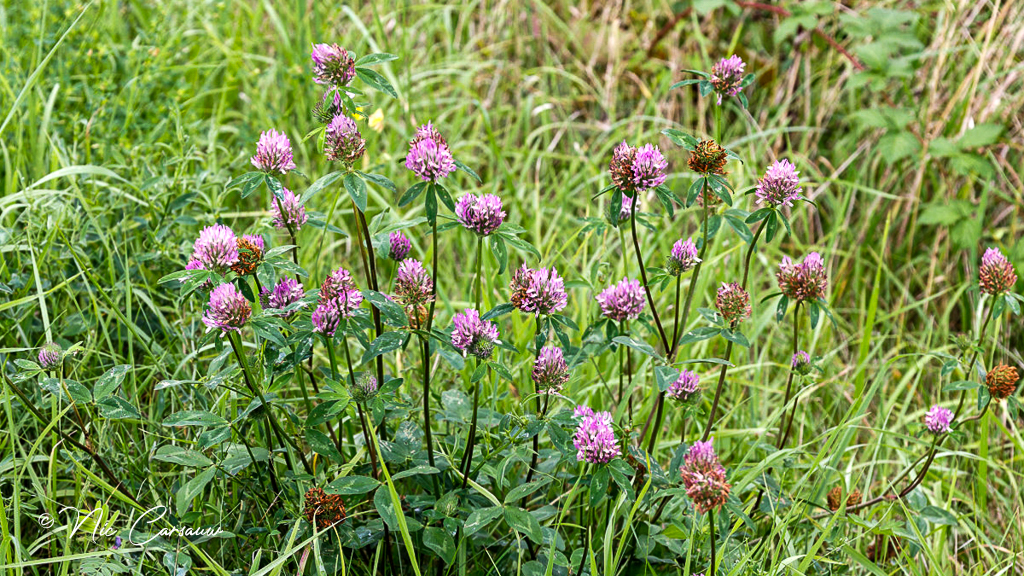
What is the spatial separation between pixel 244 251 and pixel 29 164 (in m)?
1.68

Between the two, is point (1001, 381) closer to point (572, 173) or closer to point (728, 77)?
point (728, 77)

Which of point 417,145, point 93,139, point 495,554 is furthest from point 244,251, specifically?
point 93,139

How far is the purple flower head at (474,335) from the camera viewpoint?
1.49 metres

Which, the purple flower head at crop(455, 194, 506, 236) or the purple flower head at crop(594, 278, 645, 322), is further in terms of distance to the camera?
the purple flower head at crop(594, 278, 645, 322)

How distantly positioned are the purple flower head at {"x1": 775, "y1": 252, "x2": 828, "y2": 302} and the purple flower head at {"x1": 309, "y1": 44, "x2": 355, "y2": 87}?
93 centimetres

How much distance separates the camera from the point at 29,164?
A: 264cm

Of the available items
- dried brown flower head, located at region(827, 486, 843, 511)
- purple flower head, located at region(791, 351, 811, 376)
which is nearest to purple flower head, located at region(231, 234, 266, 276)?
purple flower head, located at region(791, 351, 811, 376)

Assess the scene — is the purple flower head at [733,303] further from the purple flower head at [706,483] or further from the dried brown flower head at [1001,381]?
the dried brown flower head at [1001,381]

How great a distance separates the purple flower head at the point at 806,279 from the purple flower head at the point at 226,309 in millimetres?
1047

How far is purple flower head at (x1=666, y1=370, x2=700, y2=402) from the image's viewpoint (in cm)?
162

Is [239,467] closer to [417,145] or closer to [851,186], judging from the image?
[417,145]

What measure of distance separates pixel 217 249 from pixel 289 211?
0.18 metres

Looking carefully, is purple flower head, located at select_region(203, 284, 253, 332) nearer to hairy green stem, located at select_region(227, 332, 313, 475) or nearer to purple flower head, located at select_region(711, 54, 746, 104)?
hairy green stem, located at select_region(227, 332, 313, 475)

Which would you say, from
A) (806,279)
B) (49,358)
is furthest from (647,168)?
(49,358)
